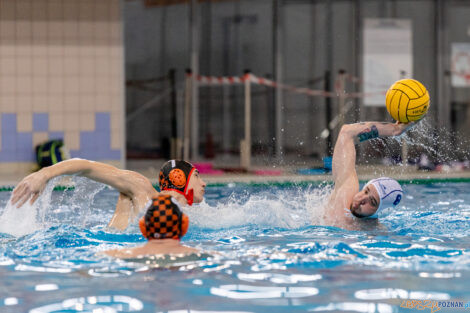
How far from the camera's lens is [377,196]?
13.9 ft

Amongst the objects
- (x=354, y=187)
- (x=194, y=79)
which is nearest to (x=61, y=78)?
(x=194, y=79)

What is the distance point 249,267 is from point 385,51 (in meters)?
10.3

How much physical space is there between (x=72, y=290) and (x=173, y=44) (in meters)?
9.78

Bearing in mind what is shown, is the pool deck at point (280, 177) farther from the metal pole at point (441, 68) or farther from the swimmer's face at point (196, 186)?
the swimmer's face at point (196, 186)

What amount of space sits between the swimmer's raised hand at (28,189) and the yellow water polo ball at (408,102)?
221 centimetres

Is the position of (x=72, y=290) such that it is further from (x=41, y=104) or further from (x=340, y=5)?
(x=340, y=5)

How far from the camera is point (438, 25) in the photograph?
12.9 meters

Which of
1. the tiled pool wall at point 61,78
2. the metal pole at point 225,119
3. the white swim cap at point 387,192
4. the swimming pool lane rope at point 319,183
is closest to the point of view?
the white swim cap at point 387,192

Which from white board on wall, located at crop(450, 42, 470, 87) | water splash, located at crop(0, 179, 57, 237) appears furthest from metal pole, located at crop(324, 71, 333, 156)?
water splash, located at crop(0, 179, 57, 237)

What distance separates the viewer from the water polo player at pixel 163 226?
3160 millimetres

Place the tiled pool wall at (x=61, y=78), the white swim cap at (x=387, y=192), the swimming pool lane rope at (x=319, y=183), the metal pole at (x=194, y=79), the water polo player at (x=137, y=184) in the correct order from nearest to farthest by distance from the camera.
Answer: the water polo player at (x=137, y=184)
the white swim cap at (x=387, y=192)
the swimming pool lane rope at (x=319, y=183)
the tiled pool wall at (x=61, y=78)
the metal pole at (x=194, y=79)

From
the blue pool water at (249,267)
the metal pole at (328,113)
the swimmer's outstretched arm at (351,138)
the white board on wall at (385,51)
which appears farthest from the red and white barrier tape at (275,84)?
the swimmer's outstretched arm at (351,138)

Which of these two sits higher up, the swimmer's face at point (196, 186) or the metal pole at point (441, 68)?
the metal pole at point (441, 68)

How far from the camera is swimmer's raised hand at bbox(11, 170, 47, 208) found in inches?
131
